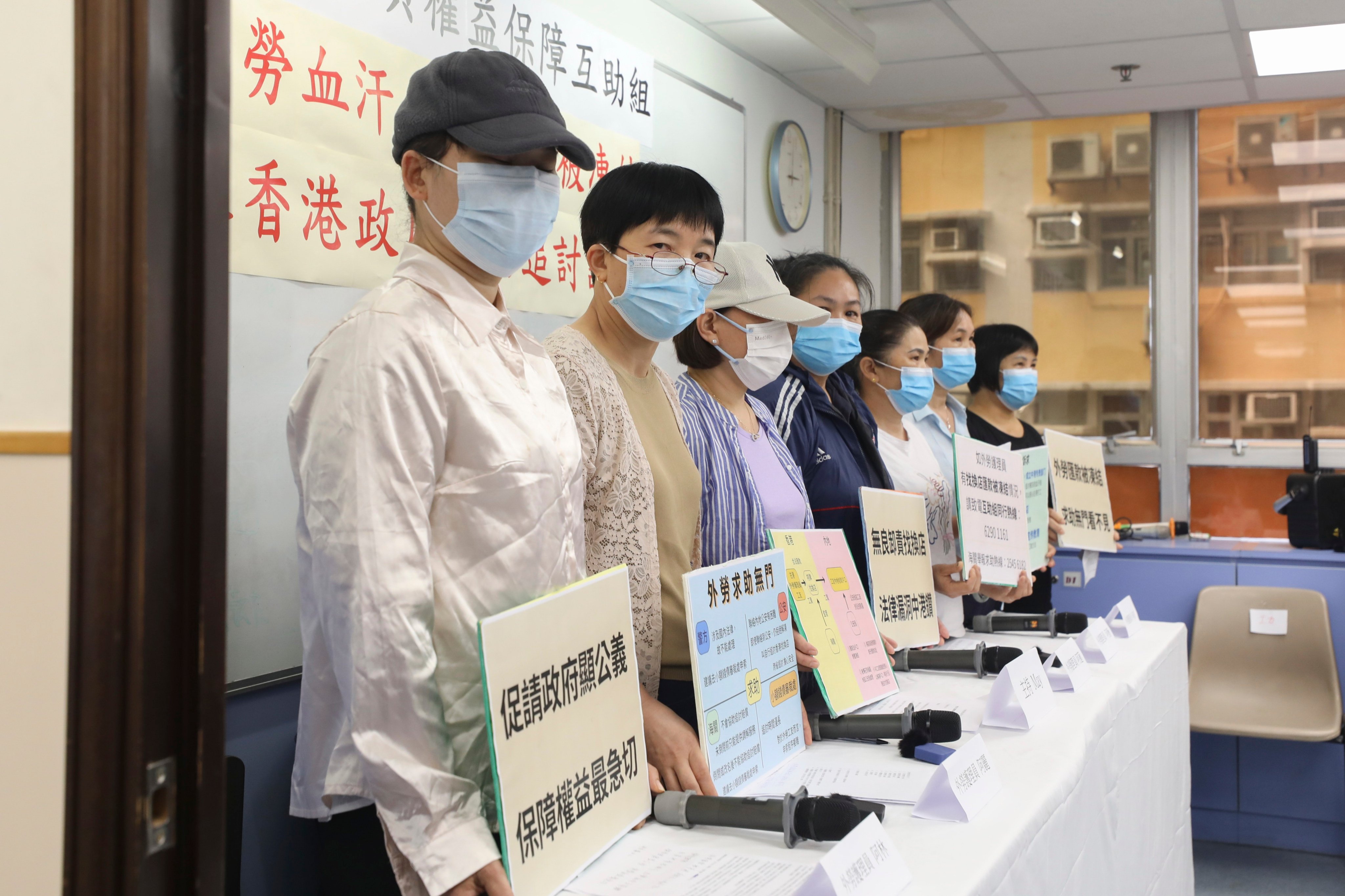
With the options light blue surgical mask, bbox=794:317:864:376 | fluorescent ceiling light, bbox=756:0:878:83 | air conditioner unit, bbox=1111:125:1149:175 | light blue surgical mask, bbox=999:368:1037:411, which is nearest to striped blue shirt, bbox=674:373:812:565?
light blue surgical mask, bbox=794:317:864:376

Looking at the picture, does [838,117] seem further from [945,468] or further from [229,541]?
[229,541]

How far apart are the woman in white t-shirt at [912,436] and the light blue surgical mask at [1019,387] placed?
0.79 metres

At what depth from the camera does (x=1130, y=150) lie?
4.70 meters

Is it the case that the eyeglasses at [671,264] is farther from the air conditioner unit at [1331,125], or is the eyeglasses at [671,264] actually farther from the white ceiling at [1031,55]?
the air conditioner unit at [1331,125]

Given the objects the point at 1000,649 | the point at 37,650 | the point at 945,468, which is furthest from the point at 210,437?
the point at 945,468

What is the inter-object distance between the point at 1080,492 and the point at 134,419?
8.38 feet

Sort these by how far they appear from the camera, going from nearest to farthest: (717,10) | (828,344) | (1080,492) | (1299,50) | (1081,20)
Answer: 1. (828,344)
2. (1080,492)
3. (717,10)
4. (1081,20)
5. (1299,50)

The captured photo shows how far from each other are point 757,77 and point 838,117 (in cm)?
85

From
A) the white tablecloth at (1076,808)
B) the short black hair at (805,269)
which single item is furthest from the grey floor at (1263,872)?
the short black hair at (805,269)

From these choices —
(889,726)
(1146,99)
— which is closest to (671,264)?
(889,726)

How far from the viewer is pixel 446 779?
939 millimetres

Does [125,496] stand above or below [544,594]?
above

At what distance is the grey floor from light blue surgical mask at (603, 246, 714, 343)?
9.59ft

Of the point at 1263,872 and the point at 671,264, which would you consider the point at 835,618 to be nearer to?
the point at 671,264
